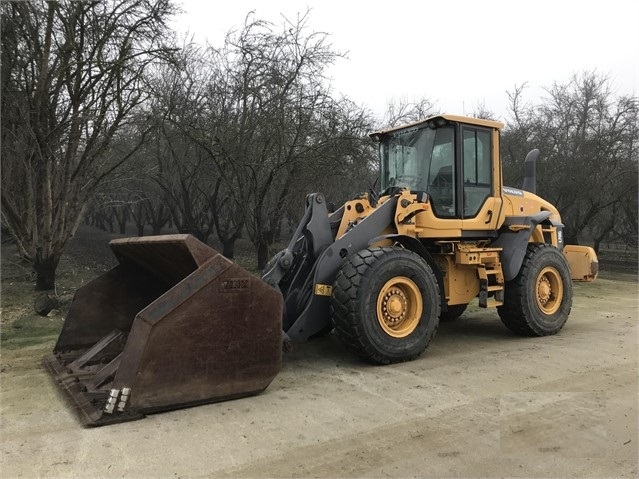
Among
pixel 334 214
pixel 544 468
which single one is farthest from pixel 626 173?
pixel 544 468

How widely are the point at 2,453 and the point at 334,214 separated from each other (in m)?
4.12

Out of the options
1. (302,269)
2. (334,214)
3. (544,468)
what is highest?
(334,214)

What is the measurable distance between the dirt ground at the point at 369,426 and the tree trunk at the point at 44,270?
481 centimetres

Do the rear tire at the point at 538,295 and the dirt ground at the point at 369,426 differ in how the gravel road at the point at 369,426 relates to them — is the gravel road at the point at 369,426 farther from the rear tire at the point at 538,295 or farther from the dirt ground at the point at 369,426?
the rear tire at the point at 538,295

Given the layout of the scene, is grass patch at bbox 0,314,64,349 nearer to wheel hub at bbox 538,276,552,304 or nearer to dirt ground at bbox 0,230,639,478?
dirt ground at bbox 0,230,639,478

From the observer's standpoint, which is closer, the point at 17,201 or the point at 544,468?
the point at 544,468

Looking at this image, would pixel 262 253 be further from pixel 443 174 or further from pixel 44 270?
pixel 443 174

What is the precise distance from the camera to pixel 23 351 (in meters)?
5.79

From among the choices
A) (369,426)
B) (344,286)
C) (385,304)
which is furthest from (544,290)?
(369,426)

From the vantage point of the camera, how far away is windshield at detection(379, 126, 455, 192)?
19.7ft

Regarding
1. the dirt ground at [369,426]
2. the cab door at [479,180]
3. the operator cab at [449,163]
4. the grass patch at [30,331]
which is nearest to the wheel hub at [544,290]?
the cab door at [479,180]

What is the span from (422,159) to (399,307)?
6.37ft

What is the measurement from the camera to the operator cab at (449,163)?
6.00 meters

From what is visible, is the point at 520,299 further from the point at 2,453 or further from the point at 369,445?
the point at 2,453
